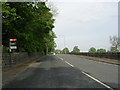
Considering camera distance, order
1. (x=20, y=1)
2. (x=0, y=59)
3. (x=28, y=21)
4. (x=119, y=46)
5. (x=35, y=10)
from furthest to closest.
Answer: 1. (x=119, y=46)
2. (x=35, y=10)
3. (x=28, y=21)
4. (x=20, y=1)
5. (x=0, y=59)

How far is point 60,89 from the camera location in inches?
299

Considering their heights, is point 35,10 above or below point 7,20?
above

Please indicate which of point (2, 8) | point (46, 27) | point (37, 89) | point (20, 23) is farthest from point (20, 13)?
point (37, 89)

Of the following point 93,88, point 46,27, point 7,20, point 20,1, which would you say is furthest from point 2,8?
point 46,27

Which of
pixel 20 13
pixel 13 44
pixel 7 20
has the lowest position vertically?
pixel 13 44

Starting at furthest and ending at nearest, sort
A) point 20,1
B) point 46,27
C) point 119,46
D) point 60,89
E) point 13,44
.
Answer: point 119,46 < point 46,27 < point 20,1 < point 13,44 < point 60,89

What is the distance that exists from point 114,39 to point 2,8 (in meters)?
104

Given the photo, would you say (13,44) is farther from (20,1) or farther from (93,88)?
(93,88)

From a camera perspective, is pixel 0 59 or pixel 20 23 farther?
pixel 20 23

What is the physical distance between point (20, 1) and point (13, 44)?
5.10 metres

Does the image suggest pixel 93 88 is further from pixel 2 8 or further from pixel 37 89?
pixel 2 8

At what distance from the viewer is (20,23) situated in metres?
20.8

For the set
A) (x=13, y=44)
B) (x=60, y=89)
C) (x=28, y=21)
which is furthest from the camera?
(x=28, y=21)

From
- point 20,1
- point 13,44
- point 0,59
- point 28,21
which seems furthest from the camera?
point 28,21
